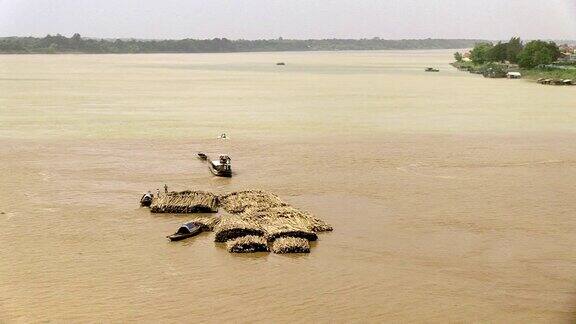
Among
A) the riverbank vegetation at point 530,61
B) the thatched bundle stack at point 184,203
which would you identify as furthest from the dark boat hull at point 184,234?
the riverbank vegetation at point 530,61

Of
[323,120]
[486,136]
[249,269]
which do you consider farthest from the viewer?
[323,120]

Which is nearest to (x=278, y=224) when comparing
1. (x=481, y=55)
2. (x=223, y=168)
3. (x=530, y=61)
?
(x=223, y=168)

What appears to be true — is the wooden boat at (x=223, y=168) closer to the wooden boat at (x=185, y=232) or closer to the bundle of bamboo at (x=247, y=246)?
the wooden boat at (x=185, y=232)

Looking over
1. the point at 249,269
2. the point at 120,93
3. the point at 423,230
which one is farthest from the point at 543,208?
the point at 120,93

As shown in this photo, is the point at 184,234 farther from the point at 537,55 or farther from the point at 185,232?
the point at 537,55

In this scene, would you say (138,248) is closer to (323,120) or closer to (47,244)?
(47,244)

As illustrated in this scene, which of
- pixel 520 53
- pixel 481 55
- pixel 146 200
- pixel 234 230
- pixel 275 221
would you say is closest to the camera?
pixel 234 230
